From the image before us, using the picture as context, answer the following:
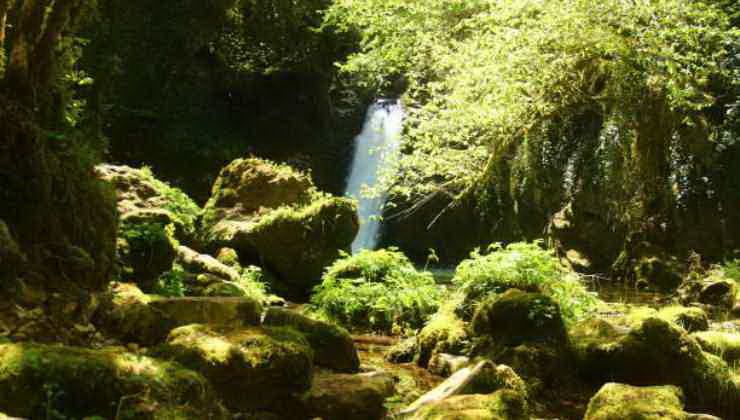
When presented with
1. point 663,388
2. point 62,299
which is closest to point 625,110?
point 663,388

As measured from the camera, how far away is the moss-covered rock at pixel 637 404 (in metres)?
4.09

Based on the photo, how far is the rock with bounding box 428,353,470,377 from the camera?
21.4ft

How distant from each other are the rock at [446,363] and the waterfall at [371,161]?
37.2 feet

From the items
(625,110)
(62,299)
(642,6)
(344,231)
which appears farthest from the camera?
(344,231)

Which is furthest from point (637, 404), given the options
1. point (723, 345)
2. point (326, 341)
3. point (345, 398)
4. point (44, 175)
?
point (44, 175)

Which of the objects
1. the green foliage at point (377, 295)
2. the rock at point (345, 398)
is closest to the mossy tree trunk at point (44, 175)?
the rock at point (345, 398)

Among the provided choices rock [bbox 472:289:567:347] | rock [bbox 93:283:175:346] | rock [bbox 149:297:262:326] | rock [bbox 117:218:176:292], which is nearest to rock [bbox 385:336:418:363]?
rock [bbox 472:289:567:347]

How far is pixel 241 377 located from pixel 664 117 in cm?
773

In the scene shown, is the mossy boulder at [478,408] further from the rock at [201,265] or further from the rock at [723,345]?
the rock at [201,265]

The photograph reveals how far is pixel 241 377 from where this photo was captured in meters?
4.39

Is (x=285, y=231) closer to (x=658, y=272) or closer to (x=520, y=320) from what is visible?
(x=520, y=320)

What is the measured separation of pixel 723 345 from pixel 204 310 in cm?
516

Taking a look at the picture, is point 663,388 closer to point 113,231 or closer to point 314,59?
point 113,231

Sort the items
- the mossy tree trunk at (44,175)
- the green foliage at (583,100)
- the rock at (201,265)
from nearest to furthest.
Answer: the mossy tree trunk at (44,175) → the green foliage at (583,100) → the rock at (201,265)
